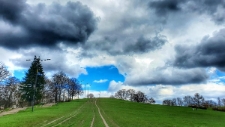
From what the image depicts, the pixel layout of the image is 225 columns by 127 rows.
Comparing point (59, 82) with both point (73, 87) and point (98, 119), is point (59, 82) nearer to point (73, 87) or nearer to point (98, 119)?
point (73, 87)

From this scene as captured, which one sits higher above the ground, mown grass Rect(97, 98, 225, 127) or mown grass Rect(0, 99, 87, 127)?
mown grass Rect(0, 99, 87, 127)

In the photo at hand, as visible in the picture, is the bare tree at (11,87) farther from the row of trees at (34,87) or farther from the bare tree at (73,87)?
the bare tree at (73,87)

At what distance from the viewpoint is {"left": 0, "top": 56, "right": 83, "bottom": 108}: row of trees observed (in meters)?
90.8

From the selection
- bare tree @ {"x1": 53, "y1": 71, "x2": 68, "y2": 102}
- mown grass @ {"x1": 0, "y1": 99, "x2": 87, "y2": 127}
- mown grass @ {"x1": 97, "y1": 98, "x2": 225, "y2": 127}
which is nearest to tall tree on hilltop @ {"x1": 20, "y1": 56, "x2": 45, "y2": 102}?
bare tree @ {"x1": 53, "y1": 71, "x2": 68, "y2": 102}

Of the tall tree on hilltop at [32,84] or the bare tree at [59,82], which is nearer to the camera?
the tall tree on hilltop at [32,84]

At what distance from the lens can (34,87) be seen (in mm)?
88438

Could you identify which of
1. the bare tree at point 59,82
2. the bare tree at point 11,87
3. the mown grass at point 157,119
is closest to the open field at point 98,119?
the mown grass at point 157,119

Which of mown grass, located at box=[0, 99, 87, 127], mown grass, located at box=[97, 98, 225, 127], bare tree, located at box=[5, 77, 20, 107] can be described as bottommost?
mown grass, located at box=[97, 98, 225, 127]

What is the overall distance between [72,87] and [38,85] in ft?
162

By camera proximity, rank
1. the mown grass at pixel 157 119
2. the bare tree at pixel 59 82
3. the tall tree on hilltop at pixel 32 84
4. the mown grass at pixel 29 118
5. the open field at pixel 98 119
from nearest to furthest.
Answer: the open field at pixel 98 119
the mown grass at pixel 29 118
the mown grass at pixel 157 119
the tall tree on hilltop at pixel 32 84
the bare tree at pixel 59 82

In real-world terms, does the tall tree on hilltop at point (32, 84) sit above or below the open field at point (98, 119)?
above

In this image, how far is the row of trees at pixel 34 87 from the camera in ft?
298

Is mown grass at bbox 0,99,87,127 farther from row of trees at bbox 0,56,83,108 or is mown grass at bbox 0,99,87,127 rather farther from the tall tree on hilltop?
the tall tree on hilltop

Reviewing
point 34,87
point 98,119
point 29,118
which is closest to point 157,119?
point 98,119
